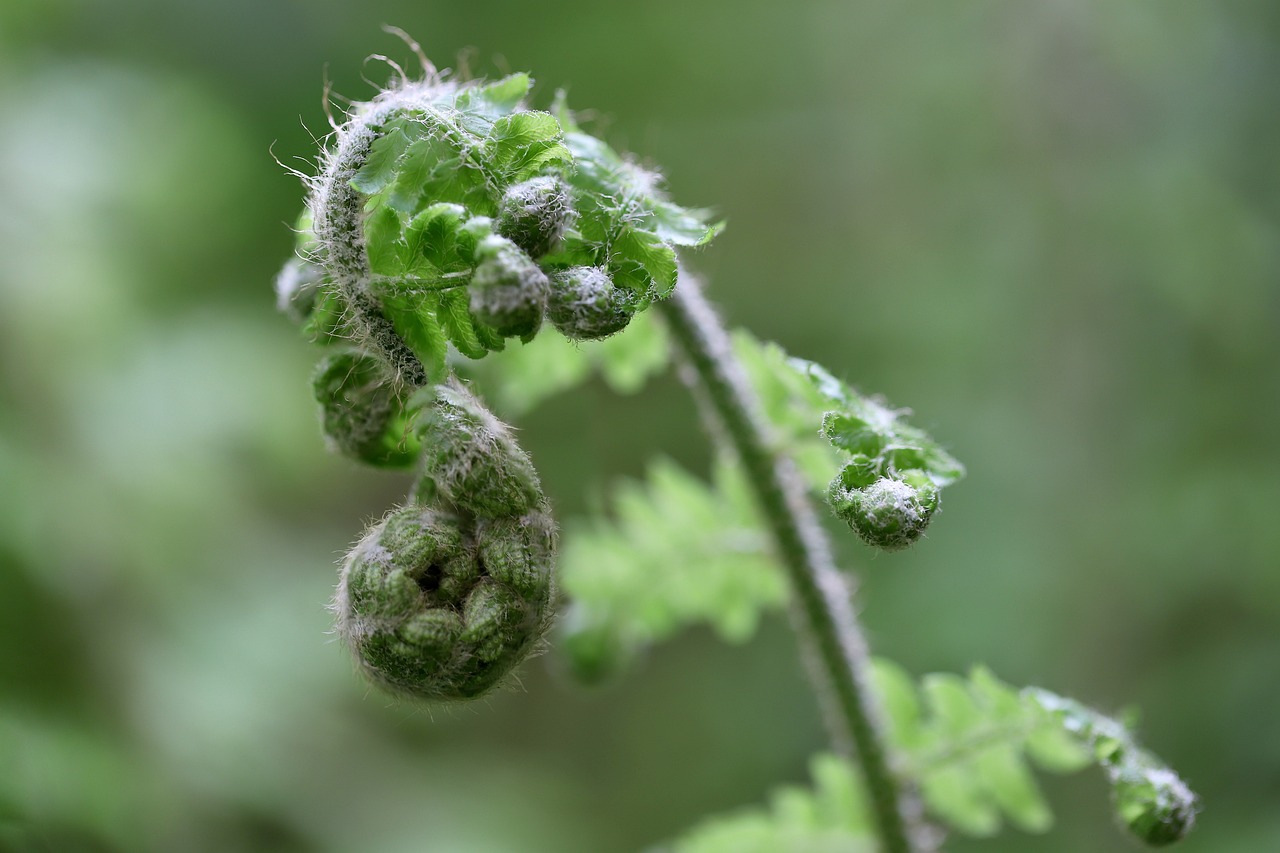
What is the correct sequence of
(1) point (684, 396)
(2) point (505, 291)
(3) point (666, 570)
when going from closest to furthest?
(2) point (505, 291) → (3) point (666, 570) → (1) point (684, 396)

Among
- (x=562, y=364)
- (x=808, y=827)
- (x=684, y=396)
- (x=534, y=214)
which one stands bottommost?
(x=808, y=827)

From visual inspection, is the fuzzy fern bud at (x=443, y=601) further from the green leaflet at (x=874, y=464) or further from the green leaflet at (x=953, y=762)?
the green leaflet at (x=953, y=762)

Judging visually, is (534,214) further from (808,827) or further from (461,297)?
(808,827)

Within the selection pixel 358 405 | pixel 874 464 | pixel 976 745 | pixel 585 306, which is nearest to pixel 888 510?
pixel 874 464

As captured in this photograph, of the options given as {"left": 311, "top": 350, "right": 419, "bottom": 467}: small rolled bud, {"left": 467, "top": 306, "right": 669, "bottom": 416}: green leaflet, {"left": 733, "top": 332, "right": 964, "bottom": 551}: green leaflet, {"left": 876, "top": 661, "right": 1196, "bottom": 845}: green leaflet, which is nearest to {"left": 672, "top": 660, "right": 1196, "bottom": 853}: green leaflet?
{"left": 876, "top": 661, "right": 1196, "bottom": 845}: green leaflet

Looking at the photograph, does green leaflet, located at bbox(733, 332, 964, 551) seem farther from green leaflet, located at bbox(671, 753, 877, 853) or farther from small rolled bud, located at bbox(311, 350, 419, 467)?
green leaflet, located at bbox(671, 753, 877, 853)

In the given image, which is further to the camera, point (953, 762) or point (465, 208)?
point (953, 762)

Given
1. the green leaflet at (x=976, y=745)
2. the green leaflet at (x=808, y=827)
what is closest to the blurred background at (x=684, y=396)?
the green leaflet at (x=976, y=745)
